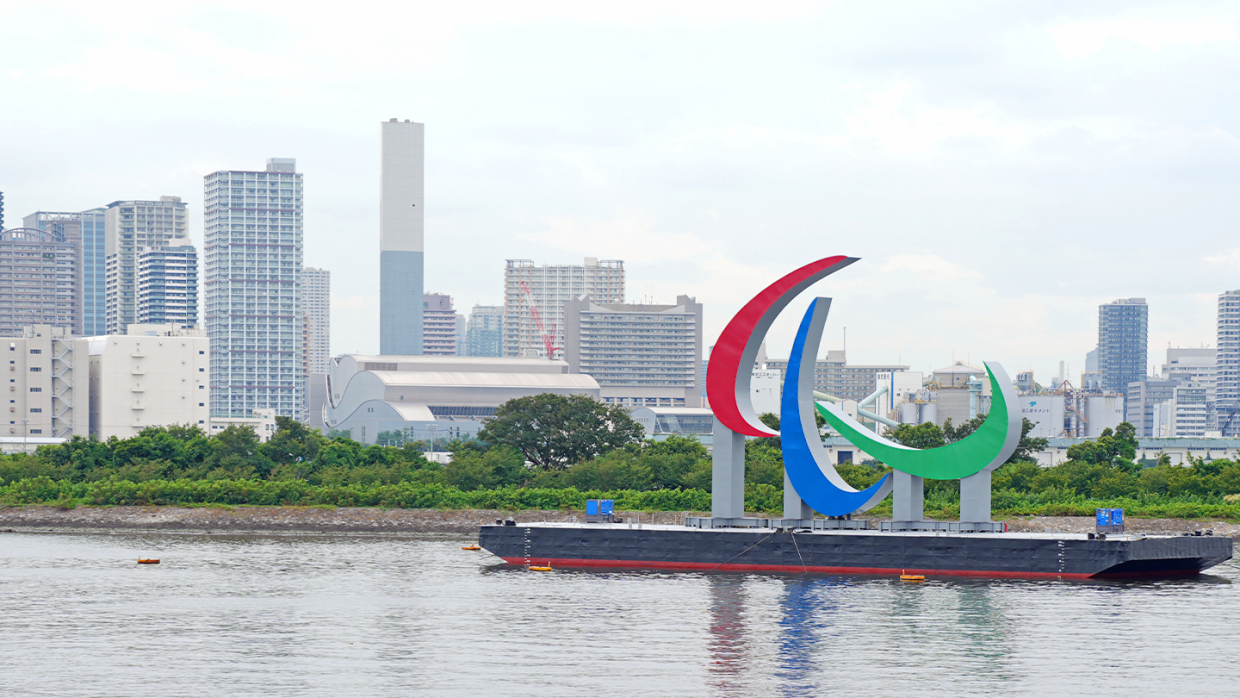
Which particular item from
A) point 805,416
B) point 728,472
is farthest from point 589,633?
point 728,472

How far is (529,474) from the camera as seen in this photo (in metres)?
112

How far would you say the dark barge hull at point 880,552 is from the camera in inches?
2473

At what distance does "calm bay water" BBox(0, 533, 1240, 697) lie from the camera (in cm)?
3806

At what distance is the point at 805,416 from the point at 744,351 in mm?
4047

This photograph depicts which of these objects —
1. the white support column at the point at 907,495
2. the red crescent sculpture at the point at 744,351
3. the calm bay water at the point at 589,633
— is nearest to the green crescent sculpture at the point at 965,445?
the white support column at the point at 907,495

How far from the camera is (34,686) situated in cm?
3712

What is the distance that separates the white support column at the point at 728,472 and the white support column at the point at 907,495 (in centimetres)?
738

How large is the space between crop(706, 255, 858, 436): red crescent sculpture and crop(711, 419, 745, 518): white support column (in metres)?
1.02

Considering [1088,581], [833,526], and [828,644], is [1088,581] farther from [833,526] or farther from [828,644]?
[828,644]

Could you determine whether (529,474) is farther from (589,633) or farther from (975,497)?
(589,633)

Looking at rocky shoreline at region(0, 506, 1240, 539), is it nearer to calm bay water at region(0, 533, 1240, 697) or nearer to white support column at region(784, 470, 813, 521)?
white support column at region(784, 470, 813, 521)

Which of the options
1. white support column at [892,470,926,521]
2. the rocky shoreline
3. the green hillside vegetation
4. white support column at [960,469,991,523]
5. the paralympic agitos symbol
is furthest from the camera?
the rocky shoreline

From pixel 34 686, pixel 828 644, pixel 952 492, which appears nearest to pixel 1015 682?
pixel 828 644

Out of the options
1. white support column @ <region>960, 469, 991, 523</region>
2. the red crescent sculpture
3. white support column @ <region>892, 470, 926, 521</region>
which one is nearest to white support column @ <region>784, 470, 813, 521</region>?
the red crescent sculpture
